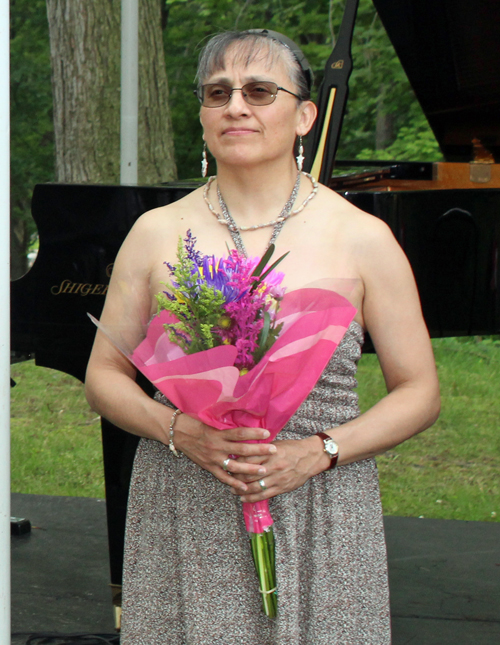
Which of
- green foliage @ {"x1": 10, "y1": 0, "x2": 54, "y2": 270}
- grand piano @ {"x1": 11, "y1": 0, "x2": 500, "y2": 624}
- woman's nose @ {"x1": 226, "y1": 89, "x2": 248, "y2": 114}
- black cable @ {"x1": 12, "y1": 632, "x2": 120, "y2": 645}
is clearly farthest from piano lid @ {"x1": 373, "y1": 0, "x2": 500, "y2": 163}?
green foliage @ {"x1": 10, "y1": 0, "x2": 54, "y2": 270}

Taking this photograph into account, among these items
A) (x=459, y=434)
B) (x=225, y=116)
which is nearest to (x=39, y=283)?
(x=225, y=116)

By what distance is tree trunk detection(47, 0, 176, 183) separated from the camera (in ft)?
23.4

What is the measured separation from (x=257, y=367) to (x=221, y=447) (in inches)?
11.5

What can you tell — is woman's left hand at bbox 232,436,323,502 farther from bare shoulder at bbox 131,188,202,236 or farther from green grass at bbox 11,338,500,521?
green grass at bbox 11,338,500,521

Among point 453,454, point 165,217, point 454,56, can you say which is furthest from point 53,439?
point 165,217

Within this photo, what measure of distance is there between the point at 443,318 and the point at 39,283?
154 cm

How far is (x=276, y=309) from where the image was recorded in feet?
5.05

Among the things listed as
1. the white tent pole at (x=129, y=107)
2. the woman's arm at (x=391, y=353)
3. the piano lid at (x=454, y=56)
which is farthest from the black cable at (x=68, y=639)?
the piano lid at (x=454, y=56)

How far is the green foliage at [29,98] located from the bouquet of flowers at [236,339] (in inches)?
474

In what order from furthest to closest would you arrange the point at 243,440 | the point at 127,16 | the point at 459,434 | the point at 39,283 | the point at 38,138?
the point at 38,138
the point at 459,434
the point at 127,16
the point at 39,283
the point at 243,440

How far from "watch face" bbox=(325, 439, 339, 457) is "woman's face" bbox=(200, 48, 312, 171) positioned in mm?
626

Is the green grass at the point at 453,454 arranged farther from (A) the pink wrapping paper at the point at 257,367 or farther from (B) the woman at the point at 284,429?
(A) the pink wrapping paper at the point at 257,367

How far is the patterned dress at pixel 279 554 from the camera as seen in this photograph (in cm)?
185

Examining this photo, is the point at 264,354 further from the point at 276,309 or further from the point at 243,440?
the point at 243,440
